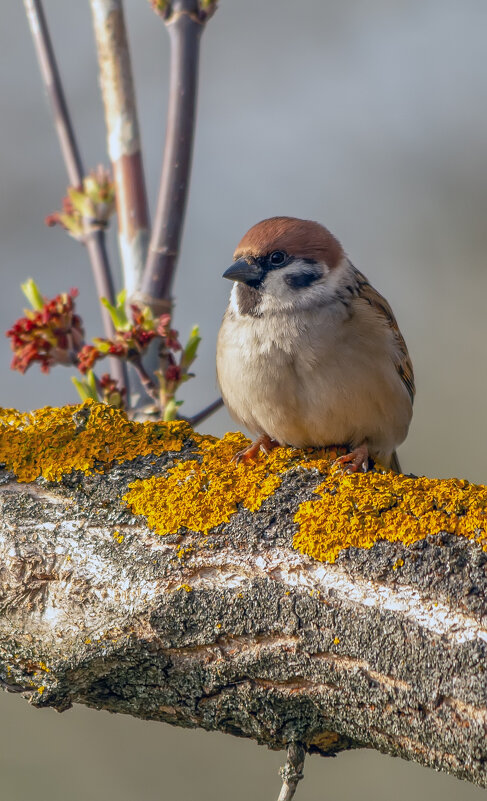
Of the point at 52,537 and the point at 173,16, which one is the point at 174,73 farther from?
the point at 52,537

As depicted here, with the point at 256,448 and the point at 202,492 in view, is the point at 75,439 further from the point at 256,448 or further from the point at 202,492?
the point at 256,448

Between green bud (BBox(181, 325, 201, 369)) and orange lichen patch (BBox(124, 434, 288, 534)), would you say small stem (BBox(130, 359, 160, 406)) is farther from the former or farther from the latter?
orange lichen patch (BBox(124, 434, 288, 534))

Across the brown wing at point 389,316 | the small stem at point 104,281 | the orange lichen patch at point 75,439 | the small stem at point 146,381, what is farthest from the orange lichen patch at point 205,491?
the brown wing at point 389,316

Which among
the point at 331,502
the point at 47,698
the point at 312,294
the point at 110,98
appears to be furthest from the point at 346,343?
the point at 47,698

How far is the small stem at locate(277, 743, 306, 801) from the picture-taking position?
1.95 meters

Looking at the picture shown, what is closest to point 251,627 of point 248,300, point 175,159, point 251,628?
point 251,628

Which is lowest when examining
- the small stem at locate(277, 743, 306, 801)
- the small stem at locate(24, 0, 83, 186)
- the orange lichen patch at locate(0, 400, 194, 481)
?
the small stem at locate(277, 743, 306, 801)

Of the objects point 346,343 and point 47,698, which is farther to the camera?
point 346,343

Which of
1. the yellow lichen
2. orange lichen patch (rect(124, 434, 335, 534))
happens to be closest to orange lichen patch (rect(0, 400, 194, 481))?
the yellow lichen

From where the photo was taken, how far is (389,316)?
3.37 metres

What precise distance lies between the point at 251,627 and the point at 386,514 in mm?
395

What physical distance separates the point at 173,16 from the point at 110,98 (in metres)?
0.35

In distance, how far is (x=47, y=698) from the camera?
2084 millimetres

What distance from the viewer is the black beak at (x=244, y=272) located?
3029 millimetres
